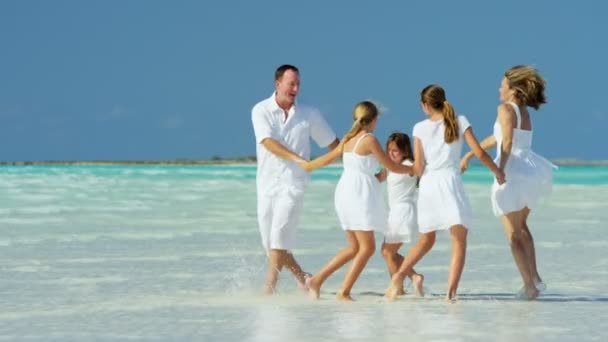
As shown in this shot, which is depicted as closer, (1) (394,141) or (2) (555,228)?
(1) (394,141)

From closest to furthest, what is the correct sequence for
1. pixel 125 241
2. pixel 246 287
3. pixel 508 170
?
pixel 508 170 < pixel 246 287 < pixel 125 241

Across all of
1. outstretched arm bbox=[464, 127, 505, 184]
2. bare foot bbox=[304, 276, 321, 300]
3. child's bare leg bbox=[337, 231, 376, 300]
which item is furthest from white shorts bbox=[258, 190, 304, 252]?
outstretched arm bbox=[464, 127, 505, 184]

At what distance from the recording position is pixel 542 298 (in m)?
7.43

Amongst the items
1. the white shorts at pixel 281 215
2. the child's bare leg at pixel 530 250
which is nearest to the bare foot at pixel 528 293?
the child's bare leg at pixel 530 250

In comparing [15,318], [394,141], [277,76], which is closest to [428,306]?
[394,141]

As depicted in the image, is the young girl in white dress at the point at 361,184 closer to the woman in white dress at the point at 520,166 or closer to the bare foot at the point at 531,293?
the woman in white dress at the point at 520,166

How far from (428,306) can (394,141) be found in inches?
49.1

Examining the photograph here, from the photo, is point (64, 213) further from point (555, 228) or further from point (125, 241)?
point (555, 228)

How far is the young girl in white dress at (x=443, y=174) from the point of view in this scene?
7.04 m

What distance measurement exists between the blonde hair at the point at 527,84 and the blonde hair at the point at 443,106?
59cm

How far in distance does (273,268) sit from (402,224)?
97 cm

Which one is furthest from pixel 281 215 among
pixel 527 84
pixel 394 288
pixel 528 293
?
pixel 527 84

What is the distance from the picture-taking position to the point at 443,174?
710 centimetres

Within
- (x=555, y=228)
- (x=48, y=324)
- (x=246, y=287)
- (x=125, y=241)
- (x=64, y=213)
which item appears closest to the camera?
(x=48, y=324)
